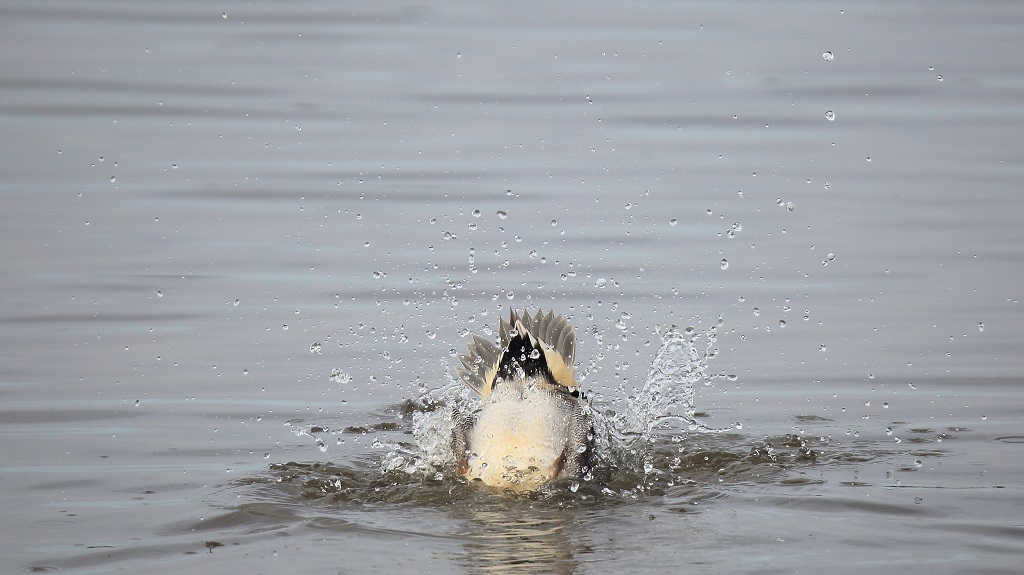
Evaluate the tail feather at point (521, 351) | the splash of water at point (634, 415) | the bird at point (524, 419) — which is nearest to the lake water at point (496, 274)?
the splash of water at point (634, 415)

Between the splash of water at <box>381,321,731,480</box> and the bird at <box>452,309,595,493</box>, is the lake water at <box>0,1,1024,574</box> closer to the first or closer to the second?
the splash of water at <box>381,321,731,480</box>

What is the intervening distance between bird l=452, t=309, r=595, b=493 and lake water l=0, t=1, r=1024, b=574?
19cm

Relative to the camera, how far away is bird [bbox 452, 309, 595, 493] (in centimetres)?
701

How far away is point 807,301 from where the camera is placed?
10617 mm

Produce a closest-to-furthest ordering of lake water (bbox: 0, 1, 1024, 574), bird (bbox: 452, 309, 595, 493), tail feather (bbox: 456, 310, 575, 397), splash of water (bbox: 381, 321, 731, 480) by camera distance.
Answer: lake water (bbox: 0, 1, 1024, 574) → bird (bbox: 452, 309, 595, 493) → splash of water (bbox: 381, 321, 731, 480) → tail feather (bbox: 456, 310, 575, 397)

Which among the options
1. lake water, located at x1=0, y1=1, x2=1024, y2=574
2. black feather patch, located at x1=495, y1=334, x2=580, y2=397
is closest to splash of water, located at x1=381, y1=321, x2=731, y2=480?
lake water, located at x1=0, y1=1, x2=1024, y2=574

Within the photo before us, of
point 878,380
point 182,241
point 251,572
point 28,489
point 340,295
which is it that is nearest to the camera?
point 251,572

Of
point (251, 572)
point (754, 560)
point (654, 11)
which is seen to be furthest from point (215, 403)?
point (654, 11)

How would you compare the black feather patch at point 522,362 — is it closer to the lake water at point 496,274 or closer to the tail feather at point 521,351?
the tail feather at point 521,351

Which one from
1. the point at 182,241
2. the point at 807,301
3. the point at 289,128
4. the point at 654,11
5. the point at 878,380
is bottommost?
the point at 878,380

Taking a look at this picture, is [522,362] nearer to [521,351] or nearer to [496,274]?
[521,351]

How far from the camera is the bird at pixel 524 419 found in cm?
701

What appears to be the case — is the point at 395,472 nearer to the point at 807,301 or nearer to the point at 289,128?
the point at 807,301

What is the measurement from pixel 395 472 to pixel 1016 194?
792 centimetres
